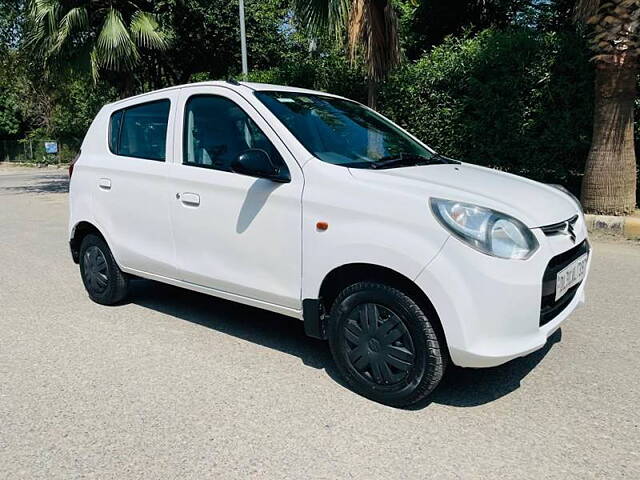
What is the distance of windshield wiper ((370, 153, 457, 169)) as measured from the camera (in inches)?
139

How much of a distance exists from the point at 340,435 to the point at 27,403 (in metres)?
1.80

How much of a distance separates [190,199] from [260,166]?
723 mm

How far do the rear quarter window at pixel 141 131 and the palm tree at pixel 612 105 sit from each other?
612 cm

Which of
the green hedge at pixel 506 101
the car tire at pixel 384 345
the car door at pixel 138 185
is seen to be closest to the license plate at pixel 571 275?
the car tire at pixel 384 345

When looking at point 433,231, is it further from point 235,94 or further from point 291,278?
point 235,94

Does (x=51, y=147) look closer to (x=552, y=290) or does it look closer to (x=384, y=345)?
(x=384, y=345)

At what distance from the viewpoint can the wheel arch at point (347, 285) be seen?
2.89 m

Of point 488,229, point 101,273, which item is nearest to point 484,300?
point 488,229

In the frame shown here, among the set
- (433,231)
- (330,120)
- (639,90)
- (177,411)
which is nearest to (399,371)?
(433,231)

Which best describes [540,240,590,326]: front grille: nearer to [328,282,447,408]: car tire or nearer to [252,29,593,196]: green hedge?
[328,282,447,408]: car tire

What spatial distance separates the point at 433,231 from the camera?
2.80m

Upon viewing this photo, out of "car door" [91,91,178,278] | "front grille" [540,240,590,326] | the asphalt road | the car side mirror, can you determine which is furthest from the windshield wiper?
"car door" [91,91,178,278]

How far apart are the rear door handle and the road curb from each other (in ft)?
20.8

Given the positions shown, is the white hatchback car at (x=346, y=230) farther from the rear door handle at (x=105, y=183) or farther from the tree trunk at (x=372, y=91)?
the tree trunk at (x=372, y=91)
